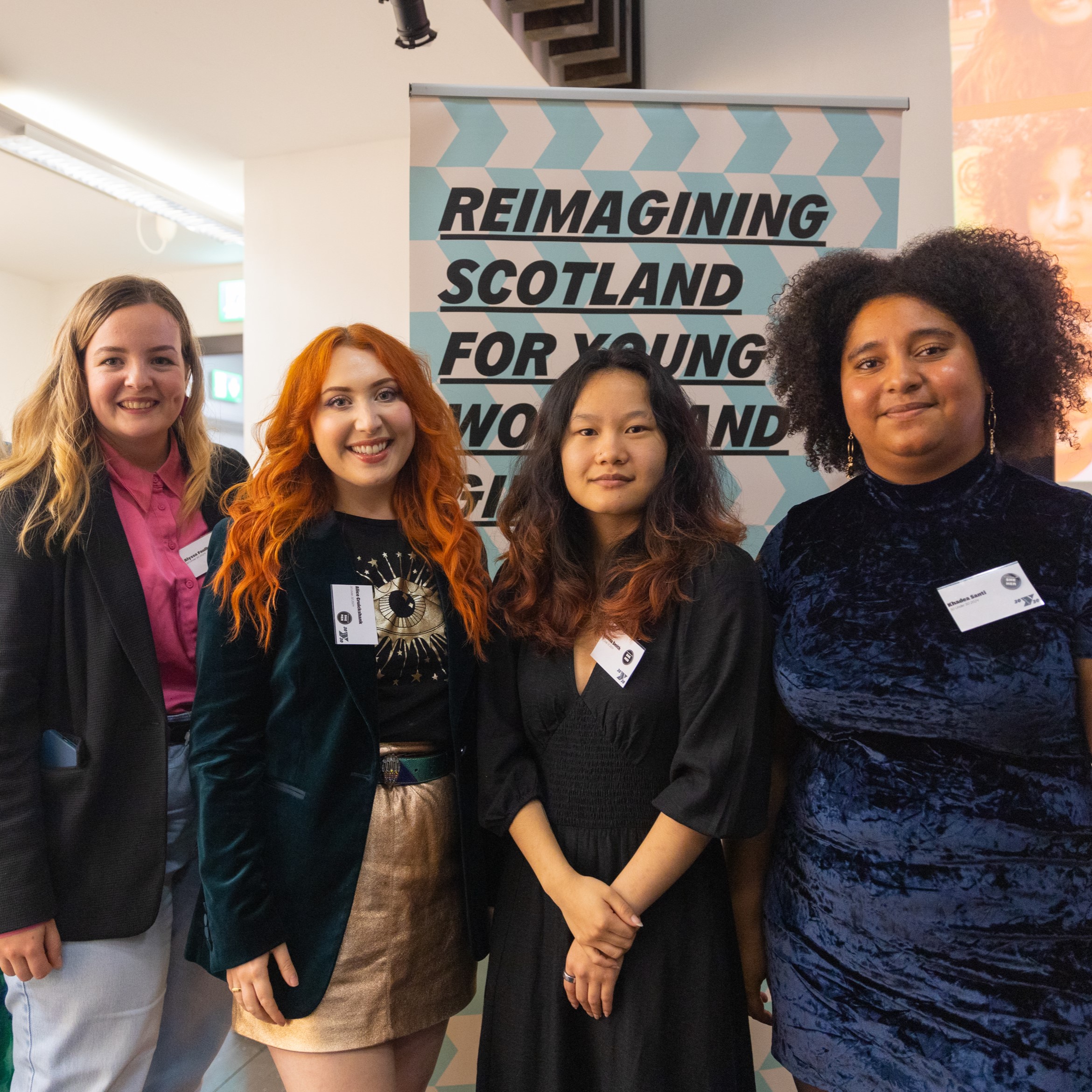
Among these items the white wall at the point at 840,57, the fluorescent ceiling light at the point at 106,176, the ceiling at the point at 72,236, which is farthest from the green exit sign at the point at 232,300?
the white wall at the point at 840,57

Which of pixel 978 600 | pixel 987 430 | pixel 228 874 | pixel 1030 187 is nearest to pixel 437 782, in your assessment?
pixel 228 874

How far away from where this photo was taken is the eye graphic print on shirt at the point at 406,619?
5.04 feet

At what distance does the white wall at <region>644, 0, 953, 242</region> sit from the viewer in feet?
11.0

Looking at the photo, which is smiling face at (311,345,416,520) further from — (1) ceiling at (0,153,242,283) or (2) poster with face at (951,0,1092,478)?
(1) ceiling at (0,153,242,283)

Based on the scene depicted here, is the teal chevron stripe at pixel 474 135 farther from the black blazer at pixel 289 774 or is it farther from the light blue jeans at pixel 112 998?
the light blue jeans at pixel 112 998

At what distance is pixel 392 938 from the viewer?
1.49 meters

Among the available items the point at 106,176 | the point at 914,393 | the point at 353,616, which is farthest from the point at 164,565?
the point at 106,176

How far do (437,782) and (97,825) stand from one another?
64 centimetres

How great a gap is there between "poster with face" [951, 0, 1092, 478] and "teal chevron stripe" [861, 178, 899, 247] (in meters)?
1.14

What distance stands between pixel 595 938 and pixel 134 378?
1.36 metres

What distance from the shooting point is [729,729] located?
1375 millimetres

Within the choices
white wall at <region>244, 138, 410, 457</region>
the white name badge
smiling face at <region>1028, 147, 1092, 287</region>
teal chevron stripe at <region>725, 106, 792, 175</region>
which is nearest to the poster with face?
smiling face at <region>1028, 147, 1092, 287</region>

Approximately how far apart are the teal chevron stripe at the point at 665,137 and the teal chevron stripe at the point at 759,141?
13 centimetres

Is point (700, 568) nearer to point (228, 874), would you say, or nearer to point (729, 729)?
point (729, 729)
